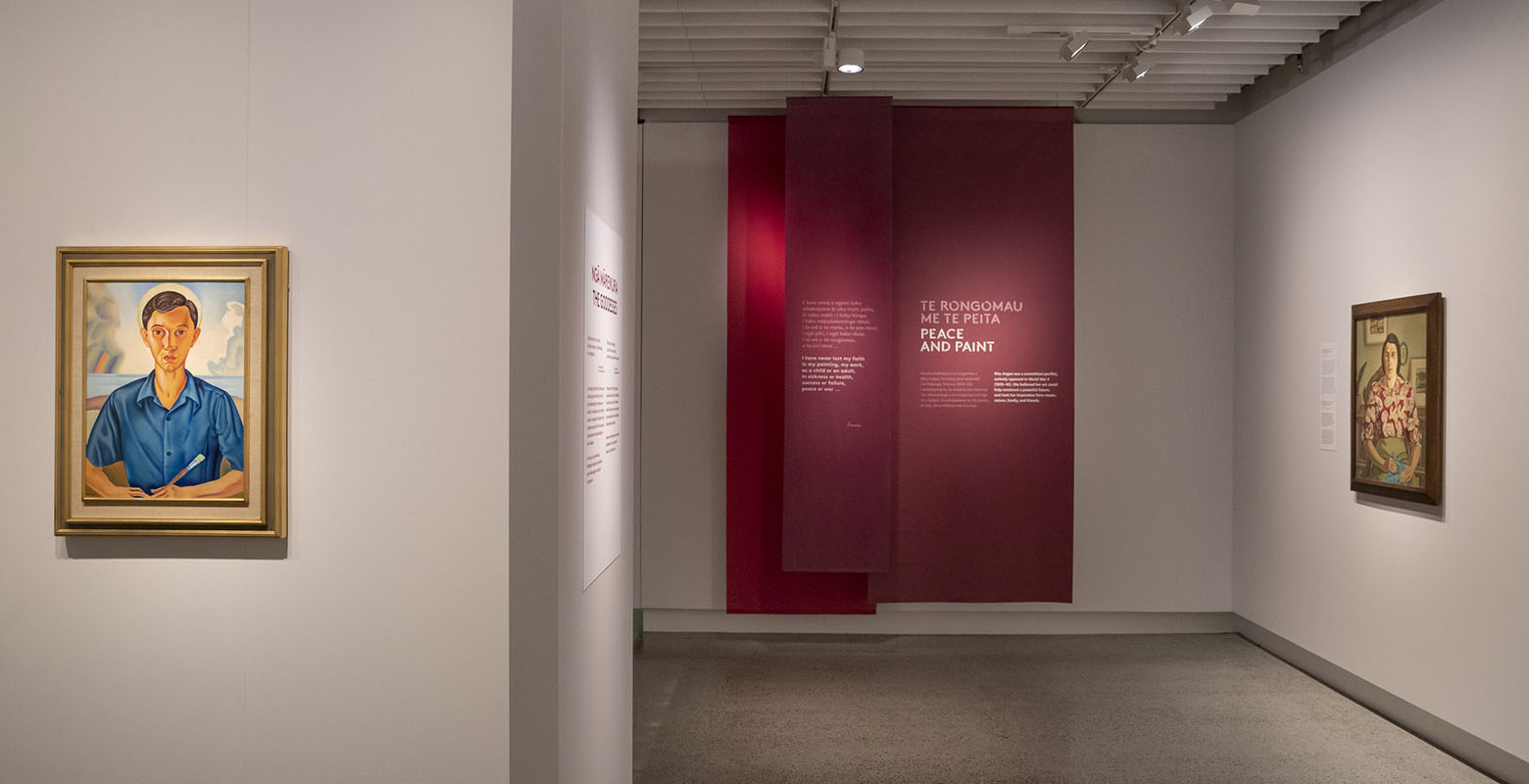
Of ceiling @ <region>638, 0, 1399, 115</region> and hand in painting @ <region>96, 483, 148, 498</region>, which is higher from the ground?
ceiling @ <region>638, 0, 1399, 115</region>

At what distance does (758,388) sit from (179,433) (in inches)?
187

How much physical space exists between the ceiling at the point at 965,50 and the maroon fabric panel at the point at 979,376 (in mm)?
623

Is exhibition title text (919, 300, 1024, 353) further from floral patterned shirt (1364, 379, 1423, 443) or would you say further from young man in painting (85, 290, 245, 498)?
young man in painting (85, 290, 245, 498)

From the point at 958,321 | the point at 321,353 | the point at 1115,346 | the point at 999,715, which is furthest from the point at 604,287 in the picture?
the point at 1115,346

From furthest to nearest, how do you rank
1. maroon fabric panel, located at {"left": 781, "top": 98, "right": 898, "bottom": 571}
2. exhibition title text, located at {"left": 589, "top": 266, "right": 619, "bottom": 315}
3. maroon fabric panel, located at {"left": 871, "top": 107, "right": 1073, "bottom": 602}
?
1. maroon fabric panel, located at {"left": 871, "top": 107, "right": 1073, "bottom": 602}
2. maroon fabric panel, located at {"left": 781, "top": 98, "right": 898, "bottom": 571}
3. exhibition title text, located at {"left": 589, "top": 266, "right": 619, "bottom": 315}

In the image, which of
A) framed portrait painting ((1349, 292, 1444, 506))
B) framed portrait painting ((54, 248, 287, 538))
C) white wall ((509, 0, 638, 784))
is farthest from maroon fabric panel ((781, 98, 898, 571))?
framed portrait painting ((54, 248, 287, 538))

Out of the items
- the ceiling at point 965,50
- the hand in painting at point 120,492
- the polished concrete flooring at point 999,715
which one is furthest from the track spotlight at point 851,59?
the hand in painting at point 120,492

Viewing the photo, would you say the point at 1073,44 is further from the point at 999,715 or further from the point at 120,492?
the point at 120,492

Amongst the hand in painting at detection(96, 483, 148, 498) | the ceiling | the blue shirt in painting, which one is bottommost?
the hand in painting at detection(96, 483, 148, 498)

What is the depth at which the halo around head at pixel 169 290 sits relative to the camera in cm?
264

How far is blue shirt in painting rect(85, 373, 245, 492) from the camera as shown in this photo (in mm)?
2639

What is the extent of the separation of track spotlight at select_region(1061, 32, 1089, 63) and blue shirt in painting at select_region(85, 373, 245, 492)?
5039mm

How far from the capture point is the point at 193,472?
8.68ft

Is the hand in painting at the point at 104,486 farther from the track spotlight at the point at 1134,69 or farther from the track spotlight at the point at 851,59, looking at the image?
the track spotlight at the point at 1134,69
